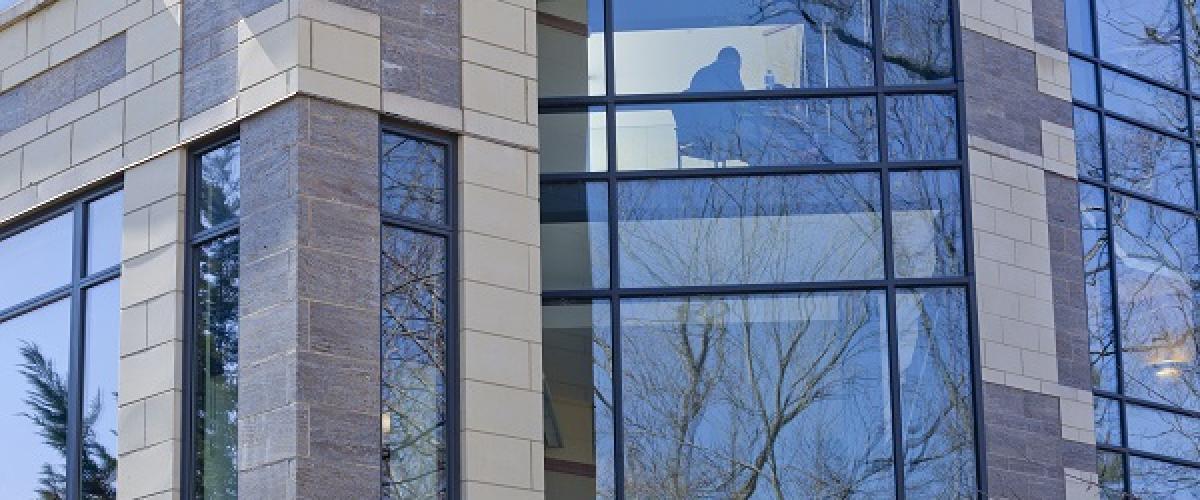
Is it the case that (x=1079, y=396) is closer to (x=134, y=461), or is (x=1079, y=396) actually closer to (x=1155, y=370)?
(x=1155, y=370)

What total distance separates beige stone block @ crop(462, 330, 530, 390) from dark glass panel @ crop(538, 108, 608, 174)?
2446mm

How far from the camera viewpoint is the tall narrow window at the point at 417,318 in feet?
56.1

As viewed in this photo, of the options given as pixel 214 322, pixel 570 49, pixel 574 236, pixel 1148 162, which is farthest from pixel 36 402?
pixel 1148 162

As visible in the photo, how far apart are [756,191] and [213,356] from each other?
16.6 feet

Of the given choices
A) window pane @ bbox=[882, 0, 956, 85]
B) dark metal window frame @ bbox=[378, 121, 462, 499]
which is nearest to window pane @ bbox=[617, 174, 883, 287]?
window pane @ bbox=[882, 0, 956, 85]

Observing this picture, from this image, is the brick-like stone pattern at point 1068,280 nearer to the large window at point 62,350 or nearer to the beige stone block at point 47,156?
the large window at point 62,350

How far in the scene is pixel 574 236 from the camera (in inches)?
772

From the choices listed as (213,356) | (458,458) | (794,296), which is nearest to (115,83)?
(213,356)

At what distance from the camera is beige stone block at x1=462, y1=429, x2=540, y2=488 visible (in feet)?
56.3

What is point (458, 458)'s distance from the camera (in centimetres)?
1723

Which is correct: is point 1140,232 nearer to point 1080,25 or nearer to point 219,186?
point 1080,25

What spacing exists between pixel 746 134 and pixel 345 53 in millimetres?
4288

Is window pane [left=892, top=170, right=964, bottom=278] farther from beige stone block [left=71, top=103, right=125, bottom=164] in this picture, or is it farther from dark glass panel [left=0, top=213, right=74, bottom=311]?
dark glass panel [left=0, top=213, right=74, bottom=311]

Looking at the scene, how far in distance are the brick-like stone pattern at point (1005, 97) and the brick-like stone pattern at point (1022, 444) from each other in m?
2.36
